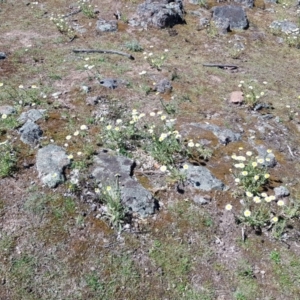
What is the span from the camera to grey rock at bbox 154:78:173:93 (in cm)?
1099

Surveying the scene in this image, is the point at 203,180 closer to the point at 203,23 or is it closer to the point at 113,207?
the point at 113,207

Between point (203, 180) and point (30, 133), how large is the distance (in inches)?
154

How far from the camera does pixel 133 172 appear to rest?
802cm

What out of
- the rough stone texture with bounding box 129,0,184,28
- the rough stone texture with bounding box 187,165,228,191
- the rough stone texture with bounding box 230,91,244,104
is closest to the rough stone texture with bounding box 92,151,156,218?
the rough stone texture with bounding box 187,165,228,191

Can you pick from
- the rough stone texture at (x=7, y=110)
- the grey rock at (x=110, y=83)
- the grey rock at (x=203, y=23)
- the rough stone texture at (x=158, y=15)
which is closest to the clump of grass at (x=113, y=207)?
the rough stone texture at (x=7, y=110)

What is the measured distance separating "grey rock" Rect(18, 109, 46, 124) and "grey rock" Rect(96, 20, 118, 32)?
6.38 m

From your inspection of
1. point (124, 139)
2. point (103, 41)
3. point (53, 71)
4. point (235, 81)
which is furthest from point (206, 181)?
point (103, 41)

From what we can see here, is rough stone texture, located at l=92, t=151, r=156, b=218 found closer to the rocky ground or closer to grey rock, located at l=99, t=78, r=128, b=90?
the rocky ground

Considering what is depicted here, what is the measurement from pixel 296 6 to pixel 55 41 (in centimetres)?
1106

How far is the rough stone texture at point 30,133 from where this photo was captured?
8609 millimetres

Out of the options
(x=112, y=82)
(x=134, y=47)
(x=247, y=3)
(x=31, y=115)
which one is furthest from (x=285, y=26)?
(x=31, y=115)

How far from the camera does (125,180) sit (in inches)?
301

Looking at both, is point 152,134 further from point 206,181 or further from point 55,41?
point 55,41

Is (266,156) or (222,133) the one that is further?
(222,133)
